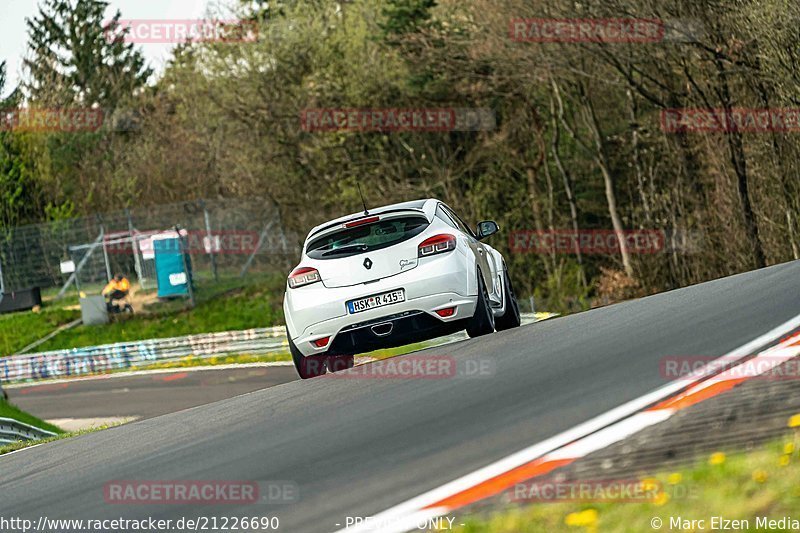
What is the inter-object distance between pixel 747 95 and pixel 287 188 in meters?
18.7

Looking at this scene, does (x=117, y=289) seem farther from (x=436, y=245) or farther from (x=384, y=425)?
(x=384, y=425)

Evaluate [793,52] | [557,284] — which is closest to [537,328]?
[793,52]

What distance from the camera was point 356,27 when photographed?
154 feet

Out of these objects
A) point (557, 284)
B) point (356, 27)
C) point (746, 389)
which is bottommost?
point (557, 284)

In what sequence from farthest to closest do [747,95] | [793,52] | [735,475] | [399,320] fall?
[747,95] < [793,52] < [399,320] < [735,475]

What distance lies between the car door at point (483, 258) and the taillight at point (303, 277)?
1.71 metres

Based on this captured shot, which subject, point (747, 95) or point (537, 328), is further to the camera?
point (747, 95)

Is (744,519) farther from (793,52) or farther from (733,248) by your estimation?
(733,248)

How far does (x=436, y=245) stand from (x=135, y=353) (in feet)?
92.3

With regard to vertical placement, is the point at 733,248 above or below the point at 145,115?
below

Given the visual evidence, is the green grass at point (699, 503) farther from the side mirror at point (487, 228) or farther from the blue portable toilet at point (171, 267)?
the blue portable toilet at point (171, 267)

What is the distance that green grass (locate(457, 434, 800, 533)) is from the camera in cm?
443

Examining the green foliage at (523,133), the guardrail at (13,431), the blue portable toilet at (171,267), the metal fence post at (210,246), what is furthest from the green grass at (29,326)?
the guardrail at (13,431)

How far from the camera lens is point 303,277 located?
38.8ft
